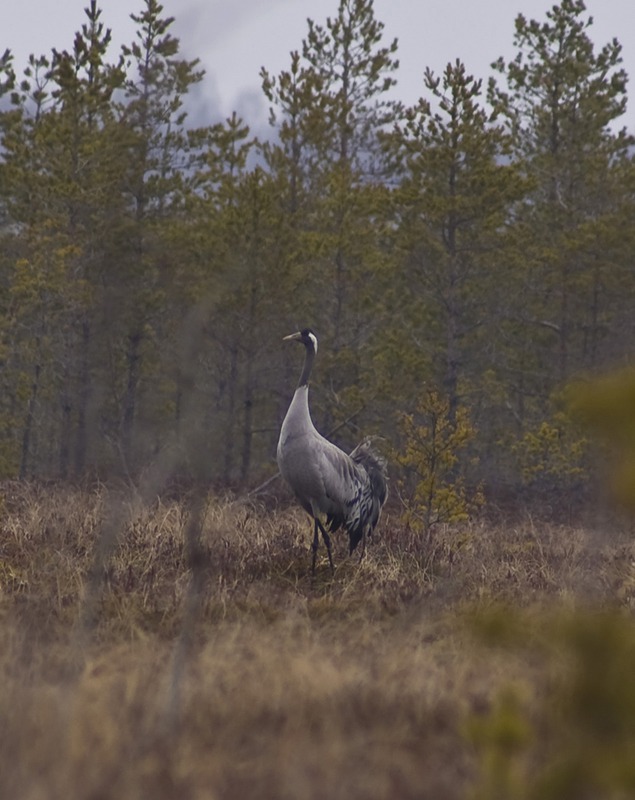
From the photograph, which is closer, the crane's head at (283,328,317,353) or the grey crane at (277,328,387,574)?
the grey crane at (277,328,387,574)

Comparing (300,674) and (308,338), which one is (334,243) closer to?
(308,338)

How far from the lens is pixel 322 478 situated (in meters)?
8.62

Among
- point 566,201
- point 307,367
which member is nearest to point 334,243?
point 566,201

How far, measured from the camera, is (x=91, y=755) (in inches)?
135

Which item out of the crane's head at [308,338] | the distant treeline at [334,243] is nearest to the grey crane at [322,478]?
the crane's head at [308,338]

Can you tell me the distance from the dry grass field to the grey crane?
417 millimetres

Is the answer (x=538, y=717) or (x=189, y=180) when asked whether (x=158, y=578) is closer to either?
(x=538, y=717)

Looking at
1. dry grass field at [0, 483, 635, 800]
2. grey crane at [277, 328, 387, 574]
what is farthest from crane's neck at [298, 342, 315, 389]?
dry grass field at [0, 483, 635, 800]

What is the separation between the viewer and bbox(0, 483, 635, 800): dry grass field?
9.07 ft

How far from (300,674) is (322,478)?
411 centimetres

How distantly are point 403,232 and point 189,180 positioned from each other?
209 inches

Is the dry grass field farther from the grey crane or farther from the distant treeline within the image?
the distant treeline

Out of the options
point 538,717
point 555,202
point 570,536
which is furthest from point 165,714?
point 555,202

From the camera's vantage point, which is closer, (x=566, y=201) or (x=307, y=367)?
(x=307, y=367)
